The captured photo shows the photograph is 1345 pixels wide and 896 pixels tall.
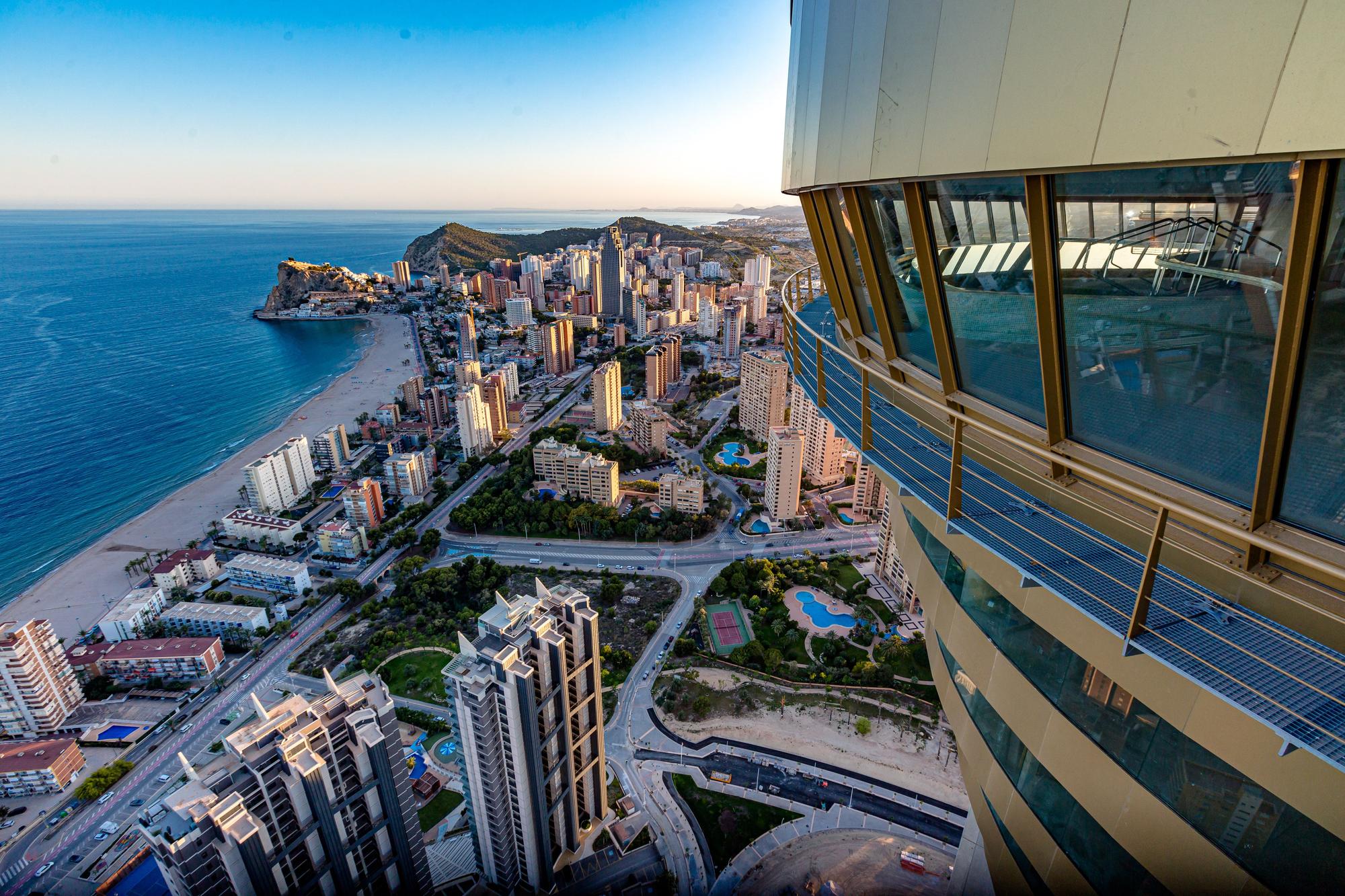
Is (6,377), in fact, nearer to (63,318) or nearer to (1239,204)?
(63,318)

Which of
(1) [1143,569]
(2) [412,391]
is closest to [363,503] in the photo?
(2) [412,391]

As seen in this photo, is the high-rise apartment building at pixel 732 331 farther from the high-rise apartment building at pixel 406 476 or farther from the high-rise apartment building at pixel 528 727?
the high-rise apartment building at pixel 528 727

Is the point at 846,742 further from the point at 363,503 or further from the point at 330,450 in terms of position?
the point at 330,450

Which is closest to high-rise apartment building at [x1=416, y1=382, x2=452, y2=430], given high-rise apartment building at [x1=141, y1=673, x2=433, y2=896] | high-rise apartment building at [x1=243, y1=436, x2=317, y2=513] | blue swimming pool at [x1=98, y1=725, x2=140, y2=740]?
high-rise apartment building at [x1=243, y1=436, x2=317, y2=513]

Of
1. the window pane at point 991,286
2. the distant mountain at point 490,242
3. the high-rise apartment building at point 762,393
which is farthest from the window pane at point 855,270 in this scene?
the distant mountain at point 490,242

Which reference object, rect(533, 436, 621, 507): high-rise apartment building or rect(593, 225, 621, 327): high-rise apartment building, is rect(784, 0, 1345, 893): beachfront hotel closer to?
rect(533, 436, 621, 507): high-rise apartment building
